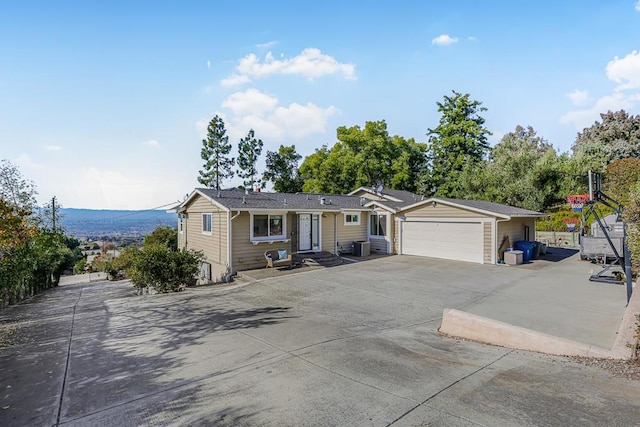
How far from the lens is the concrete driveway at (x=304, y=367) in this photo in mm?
3738

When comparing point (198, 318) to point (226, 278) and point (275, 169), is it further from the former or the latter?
point (275, 169)

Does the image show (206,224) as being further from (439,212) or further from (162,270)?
(439,212)

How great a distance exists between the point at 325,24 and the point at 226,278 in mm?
11586

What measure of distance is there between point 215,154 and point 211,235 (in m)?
22.9

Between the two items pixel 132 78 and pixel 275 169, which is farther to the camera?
pixel 275 169

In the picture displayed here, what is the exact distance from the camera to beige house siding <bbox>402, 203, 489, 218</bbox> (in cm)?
1672

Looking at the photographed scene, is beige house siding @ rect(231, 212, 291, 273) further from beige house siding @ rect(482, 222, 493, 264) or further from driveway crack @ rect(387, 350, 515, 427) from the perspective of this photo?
driveway crack @ rect(387, 350, 515, 427)

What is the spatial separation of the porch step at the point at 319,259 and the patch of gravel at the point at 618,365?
11.3 metres

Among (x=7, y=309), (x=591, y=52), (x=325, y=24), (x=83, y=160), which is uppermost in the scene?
(x=325, y=24)

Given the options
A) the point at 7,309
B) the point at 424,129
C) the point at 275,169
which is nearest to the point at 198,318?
the point at 7,309

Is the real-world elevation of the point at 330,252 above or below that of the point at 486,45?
below

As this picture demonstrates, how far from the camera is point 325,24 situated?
47.6ft

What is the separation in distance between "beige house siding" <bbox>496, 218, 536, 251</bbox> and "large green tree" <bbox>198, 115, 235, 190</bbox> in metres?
29.0

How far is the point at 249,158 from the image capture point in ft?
127
